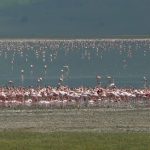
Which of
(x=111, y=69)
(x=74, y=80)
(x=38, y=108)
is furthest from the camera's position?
(x=111, y=69)

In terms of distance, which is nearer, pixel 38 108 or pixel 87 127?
pixel 87 127

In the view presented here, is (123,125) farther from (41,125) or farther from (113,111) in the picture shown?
(113,111)

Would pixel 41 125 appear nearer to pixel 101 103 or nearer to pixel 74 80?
pixel 101 103

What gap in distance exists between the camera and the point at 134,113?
38.0m

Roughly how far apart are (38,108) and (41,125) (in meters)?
7.68
